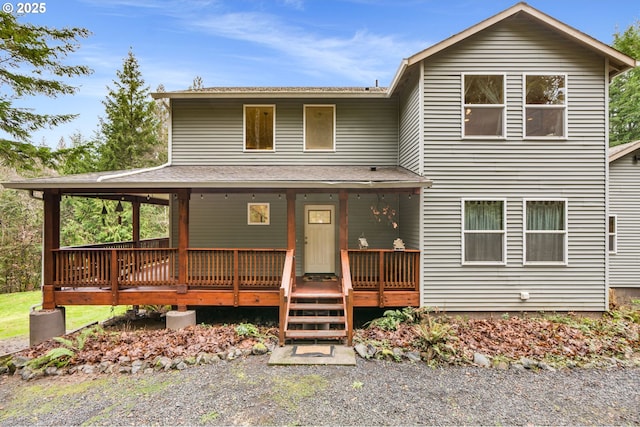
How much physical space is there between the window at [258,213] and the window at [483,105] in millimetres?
5733

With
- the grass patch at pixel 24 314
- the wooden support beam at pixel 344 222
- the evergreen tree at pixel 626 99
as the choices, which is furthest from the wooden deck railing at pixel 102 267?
the evergreen tree at pixel 626 99

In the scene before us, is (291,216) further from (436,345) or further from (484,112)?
(484,112)

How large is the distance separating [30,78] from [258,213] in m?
8.43

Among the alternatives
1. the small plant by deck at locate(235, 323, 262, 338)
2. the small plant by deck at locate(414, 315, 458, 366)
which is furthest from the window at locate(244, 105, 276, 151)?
the small plant by deck at locate(414, 315, 458, 366)

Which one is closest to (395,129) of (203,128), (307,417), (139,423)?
(203,128)

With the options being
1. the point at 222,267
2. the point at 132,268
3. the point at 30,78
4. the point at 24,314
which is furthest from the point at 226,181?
the point at 24,314

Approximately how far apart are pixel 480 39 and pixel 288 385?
830 cm

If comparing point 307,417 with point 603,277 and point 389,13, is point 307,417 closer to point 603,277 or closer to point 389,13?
point 603,277

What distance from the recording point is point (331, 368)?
4992mm

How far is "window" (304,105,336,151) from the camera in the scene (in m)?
9.20

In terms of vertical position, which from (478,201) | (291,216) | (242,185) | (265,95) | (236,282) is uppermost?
(265,95)

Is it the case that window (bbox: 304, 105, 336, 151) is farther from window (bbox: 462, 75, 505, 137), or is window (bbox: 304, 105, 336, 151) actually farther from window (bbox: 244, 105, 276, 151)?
window (bbox: 462, 75, 505, 137)

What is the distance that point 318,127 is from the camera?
30.2 ft

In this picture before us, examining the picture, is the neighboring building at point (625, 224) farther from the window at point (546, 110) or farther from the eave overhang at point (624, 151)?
the window at point (546, 110)
